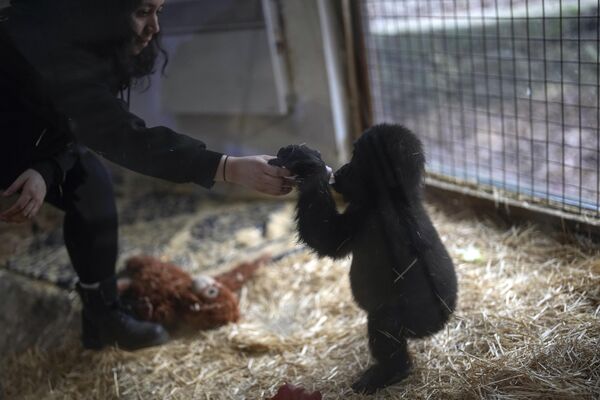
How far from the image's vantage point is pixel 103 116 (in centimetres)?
181

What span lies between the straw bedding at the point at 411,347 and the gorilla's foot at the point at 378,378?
0.03m

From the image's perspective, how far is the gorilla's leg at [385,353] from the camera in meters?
2.01

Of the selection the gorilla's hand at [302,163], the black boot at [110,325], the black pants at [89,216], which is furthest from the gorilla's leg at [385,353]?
the black pants at [89,216]

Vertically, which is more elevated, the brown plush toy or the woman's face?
the woman's face

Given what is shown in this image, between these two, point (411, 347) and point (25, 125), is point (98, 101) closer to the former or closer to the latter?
point (25, 125)

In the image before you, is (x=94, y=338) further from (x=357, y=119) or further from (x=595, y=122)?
(x=595, y=122)

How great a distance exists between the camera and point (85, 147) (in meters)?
2.05

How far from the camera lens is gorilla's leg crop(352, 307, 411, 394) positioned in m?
2.01

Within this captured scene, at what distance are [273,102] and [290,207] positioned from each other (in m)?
0.84

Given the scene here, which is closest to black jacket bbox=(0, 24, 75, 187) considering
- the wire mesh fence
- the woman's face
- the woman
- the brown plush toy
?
the woman

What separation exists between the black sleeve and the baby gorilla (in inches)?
10.0

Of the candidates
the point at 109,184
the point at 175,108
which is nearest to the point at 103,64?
the point at 175,108

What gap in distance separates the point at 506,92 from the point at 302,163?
2.02 meters

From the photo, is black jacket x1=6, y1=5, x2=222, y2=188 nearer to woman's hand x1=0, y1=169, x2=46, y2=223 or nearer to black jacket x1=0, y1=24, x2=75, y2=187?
black jacket x1=0, y1=24, x2=75, y2=187
